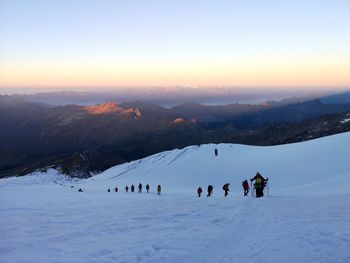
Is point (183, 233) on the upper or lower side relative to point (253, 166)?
upper

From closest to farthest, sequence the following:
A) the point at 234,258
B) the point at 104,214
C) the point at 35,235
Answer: the point at 234,258 → the point at 35,235 → the point at 104,214

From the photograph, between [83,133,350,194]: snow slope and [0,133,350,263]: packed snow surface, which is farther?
[83,133,350,194]: snow slope

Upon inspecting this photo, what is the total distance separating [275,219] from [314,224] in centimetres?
166

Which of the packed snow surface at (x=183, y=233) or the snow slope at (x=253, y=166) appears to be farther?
the snow slope at (x=253, y=166)

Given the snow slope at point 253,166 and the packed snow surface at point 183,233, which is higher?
the packed snow surface at point 183,233

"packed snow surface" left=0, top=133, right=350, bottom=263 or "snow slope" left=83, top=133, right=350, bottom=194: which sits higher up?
"packed snow surface" left=0, top=133, right=350, bottom=263

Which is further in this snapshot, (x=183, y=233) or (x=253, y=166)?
(x=253, y=166)

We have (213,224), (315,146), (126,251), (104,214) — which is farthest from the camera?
(315,146)

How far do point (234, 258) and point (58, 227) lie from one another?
7.32 meters

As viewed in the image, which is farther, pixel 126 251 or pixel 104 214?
pixel 104 214

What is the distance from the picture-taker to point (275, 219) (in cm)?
1505

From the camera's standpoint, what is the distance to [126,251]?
11.0 m

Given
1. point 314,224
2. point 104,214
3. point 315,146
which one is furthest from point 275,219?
point 315,146

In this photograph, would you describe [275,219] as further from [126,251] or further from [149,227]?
[126,251]
